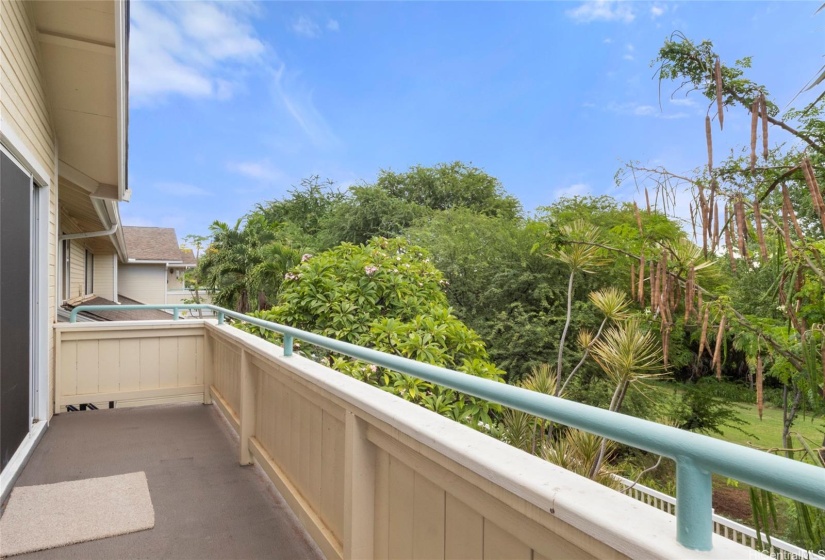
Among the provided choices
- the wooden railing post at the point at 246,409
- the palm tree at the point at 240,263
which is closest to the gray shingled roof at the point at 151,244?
the palm tree at the point at 240,263

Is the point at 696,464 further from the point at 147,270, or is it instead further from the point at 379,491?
the point at 147,270

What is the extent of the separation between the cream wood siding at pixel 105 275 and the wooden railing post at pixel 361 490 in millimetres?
14288

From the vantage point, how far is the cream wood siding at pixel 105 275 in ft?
44.3

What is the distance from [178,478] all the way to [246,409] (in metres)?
0.53

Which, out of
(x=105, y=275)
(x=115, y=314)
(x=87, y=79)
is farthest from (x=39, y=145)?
(x=105, y=275)

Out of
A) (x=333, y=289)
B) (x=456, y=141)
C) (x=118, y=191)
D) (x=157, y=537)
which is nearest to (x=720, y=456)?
(x=157, y=537)

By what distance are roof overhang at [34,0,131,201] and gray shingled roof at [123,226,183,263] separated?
39.2 feet

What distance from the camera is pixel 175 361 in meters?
4.67

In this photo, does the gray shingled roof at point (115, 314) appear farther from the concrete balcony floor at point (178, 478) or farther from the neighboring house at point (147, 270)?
the neighboring house at point (147, 270)

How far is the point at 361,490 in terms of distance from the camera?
1.57 metres

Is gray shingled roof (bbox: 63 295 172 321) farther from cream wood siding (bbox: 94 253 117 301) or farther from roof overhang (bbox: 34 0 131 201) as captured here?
cream wood siding (bbox: 94 253 117 301)

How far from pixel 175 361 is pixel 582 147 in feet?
67.4

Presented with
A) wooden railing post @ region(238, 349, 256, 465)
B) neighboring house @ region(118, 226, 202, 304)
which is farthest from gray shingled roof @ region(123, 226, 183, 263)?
wooden railing post @ region(238, 349, 256, 465)

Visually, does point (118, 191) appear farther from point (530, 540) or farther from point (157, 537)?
point (530, 540)
